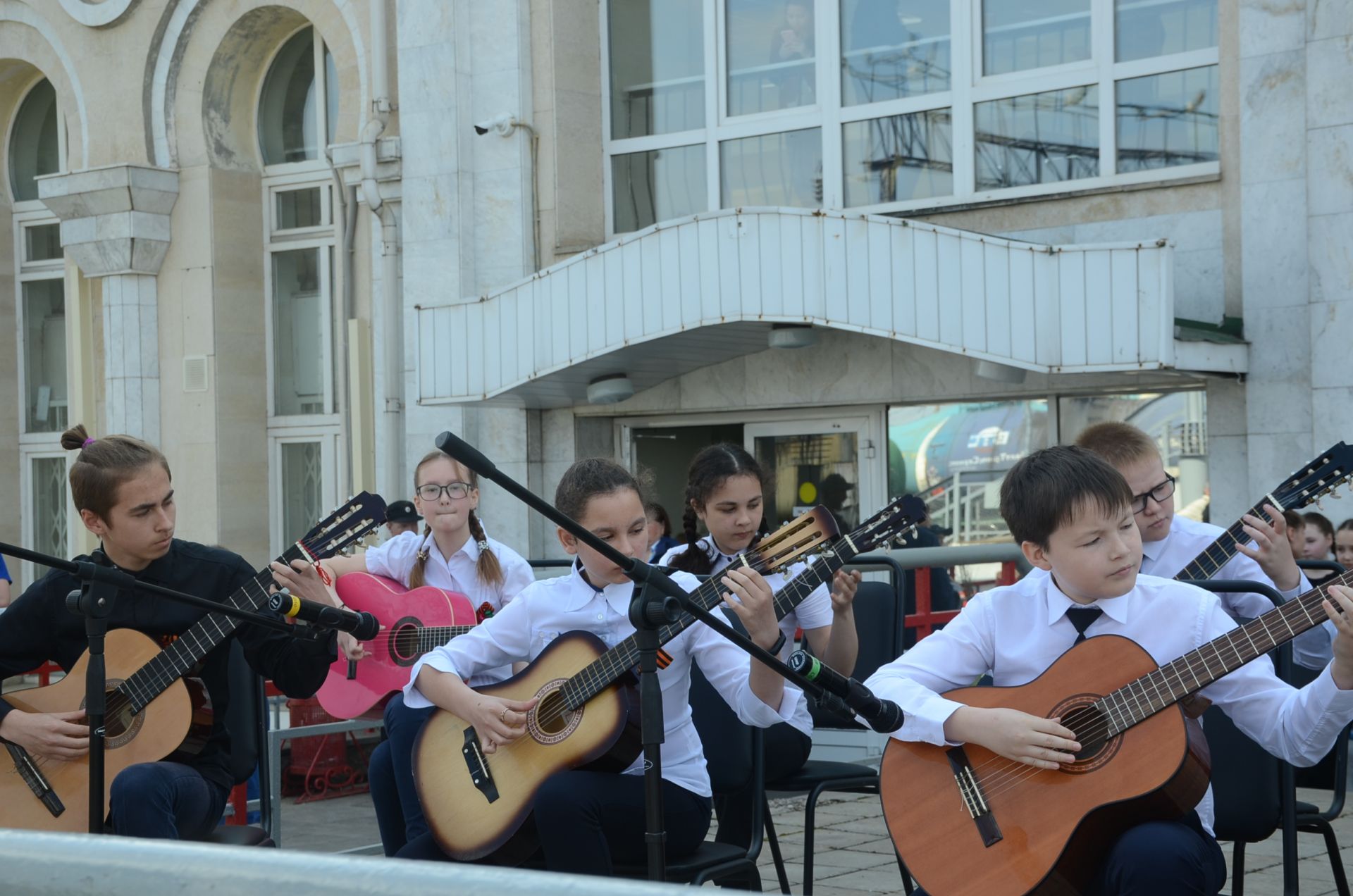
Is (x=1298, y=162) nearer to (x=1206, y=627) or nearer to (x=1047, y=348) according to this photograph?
(x=1047, y=348)

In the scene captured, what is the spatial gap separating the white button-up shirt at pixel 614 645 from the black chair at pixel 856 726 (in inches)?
22.5

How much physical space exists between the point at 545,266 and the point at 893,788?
7.52 m

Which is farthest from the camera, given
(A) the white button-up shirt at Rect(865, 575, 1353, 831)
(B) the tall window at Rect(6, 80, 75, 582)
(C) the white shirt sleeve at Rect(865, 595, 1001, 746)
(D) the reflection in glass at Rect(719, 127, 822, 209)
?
(B) the tall window at Rect(6, 80, 75, 582)

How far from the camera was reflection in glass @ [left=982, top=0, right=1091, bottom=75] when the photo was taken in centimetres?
891

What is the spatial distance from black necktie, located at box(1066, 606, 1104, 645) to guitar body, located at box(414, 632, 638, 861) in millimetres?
991

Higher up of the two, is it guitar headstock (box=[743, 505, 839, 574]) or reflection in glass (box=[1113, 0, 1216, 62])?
reflection in glass (box=[1113, 0, 1216, 62])

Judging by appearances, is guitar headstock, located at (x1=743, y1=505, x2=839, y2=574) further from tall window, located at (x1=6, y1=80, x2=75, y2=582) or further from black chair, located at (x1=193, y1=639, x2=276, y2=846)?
tall window, located at (x1=6, y1=80, x2=75, y2=582)

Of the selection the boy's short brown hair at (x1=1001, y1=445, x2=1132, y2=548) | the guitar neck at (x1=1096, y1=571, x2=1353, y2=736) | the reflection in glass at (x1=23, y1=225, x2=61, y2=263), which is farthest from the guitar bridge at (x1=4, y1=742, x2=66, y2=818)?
the reflection in glass at (x1=23, y1=225, x2=61, y2=263)

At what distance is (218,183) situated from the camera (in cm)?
1220

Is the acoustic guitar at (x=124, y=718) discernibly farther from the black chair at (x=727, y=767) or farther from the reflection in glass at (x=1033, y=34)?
the reflection in glass at (x=1033, y=34)

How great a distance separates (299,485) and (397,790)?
8.69m

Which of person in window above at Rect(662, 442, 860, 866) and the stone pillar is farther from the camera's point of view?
the stone pillar

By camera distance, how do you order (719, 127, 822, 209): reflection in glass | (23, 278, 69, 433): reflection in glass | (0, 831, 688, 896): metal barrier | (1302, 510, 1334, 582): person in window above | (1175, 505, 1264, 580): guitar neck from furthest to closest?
(23, 278, 69, 433): reflection in glass < (719, 127, 822, 209): reflection in glass < (1302, 510, 1334, 582): person in window above < (1175, 505, 1264, 580): guitar neck < (0, 831, 688, 896): metal barrier

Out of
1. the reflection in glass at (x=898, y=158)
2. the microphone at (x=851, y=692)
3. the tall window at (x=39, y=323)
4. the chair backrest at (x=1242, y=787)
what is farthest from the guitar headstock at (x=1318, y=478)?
the tall window at (x=39, y=323)
